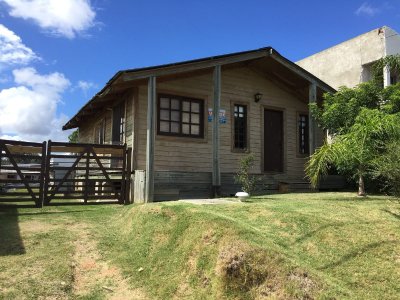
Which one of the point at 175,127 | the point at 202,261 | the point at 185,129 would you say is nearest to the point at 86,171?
the point at 175,127

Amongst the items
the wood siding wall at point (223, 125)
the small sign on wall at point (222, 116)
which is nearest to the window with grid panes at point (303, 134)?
the wood siding wall at point (223, 125)

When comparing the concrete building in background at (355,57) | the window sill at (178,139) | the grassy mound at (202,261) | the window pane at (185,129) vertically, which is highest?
the concrete building in background at (355,57)

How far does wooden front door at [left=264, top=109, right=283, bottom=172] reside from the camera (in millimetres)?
14633

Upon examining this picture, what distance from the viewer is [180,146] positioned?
12656 mm

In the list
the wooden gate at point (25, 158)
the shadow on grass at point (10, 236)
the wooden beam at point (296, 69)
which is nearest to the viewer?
the shadow on grass at point (10, 236)

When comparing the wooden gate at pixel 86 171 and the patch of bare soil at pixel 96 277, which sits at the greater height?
the wooden gate at pixel 86 171

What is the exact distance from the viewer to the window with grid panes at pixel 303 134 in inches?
613

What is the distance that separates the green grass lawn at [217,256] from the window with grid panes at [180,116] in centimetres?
501

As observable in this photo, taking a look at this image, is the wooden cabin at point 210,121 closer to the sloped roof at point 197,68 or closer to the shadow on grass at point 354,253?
the sloped roof at point 197,68

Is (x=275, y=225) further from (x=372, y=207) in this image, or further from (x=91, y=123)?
(x=91, y=123)

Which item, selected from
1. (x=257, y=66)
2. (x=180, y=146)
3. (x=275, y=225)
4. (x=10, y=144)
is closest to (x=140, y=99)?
(x=180, y=146)

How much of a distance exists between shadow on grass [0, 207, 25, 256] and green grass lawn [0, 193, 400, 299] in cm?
2

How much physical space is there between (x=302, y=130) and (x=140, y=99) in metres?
6.75

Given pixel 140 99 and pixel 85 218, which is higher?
pixel 140 99
